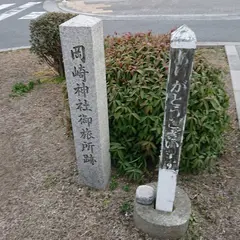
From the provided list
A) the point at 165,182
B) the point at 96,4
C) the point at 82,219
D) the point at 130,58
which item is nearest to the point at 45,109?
the point at 130,58

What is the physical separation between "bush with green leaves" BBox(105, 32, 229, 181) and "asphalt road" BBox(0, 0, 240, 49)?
207 inches

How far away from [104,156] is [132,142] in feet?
1.11

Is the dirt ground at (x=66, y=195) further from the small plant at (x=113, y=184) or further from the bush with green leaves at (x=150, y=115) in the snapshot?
the bush with green leaves at (x=150, y=115)

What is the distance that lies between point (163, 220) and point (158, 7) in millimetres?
11714

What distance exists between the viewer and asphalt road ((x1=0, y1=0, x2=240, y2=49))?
8320 millimetres

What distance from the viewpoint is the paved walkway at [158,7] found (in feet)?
37.2

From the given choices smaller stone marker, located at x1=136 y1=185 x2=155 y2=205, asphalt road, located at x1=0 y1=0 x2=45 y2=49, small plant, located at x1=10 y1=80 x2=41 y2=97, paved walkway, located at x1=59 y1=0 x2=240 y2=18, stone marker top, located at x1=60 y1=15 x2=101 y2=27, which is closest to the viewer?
stone marker top, located at x1=60 y1=15 x2=101 y2=27

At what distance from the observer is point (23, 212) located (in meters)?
2.88

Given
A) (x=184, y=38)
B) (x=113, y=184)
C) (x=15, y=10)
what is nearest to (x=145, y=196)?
(x=113, y=184)

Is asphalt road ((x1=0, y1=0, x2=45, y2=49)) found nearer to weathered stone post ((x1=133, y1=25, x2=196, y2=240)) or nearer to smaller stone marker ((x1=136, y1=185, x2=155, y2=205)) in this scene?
smaller stone marker ((x1=136, y1=185, x2=155, y2=205))

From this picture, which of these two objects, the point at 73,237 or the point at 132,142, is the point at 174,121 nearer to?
the point at 132,142

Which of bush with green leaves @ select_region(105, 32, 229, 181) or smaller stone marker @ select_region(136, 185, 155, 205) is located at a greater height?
bush with green leaves @ select_region(105, 32, 229, 181)

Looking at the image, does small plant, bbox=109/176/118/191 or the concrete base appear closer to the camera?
the concrete base

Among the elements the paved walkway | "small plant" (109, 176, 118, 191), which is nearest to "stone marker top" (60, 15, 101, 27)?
"small plant" (109, 176, 118, 191)
